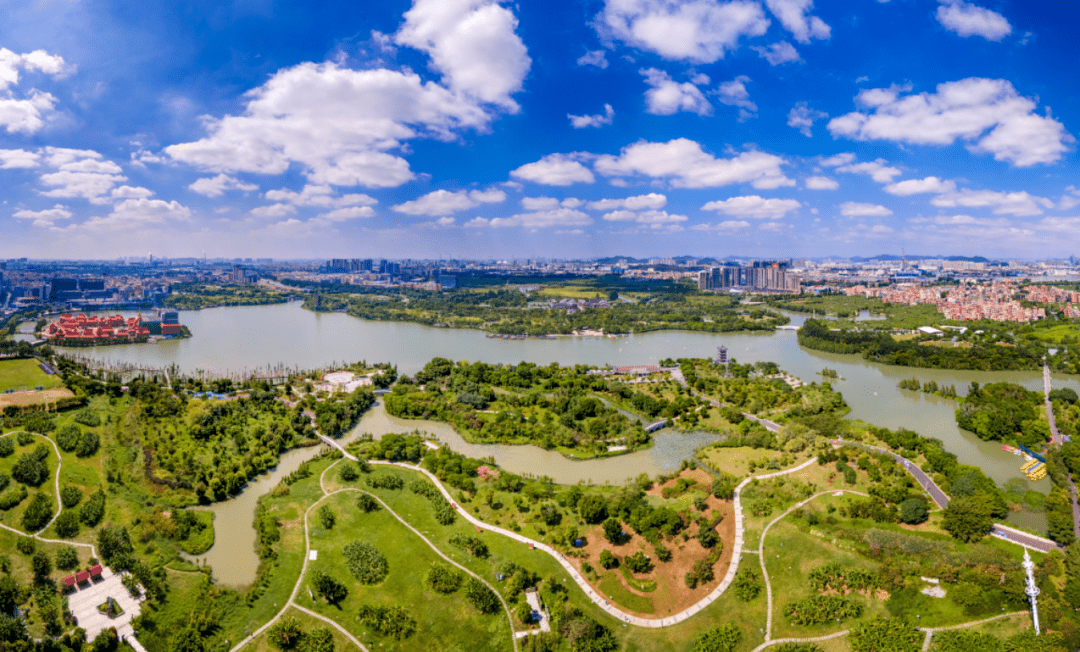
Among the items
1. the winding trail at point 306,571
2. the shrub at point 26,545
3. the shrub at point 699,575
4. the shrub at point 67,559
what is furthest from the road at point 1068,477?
the shrub at point 26,545

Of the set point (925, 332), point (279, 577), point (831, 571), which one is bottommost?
point (279, 577)

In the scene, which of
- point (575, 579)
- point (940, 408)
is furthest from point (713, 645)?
point (940, 408)

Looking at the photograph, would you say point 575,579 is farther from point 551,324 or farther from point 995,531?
point 551,324

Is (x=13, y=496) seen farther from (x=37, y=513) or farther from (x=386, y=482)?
(x=386, y=482)

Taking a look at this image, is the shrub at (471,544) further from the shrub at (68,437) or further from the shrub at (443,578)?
the shrub at (68,437)

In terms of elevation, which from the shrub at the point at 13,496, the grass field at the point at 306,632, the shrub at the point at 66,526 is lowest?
the grass field at the point at 306,632

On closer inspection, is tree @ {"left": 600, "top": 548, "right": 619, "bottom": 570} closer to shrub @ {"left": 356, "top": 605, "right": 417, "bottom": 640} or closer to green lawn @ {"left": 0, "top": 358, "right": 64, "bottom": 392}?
shrub @ {"left": 356, "top": 605, "right": 417, "bottom": 640}

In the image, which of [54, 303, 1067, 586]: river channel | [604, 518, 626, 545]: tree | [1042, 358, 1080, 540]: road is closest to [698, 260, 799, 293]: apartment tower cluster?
[54, 303, 1067, 586]: river channel
